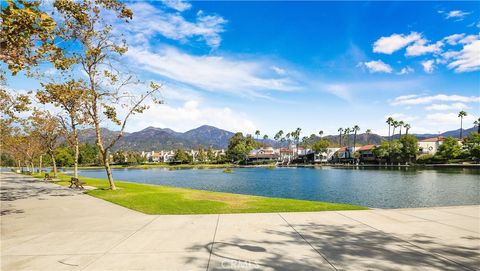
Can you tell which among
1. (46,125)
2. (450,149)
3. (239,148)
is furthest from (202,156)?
(46,125)

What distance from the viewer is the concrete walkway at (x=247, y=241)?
7.04 m

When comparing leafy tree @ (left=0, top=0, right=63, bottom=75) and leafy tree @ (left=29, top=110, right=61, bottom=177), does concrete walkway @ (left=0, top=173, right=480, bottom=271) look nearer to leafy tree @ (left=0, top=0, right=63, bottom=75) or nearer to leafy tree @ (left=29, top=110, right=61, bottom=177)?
leafy tree @ (left=0, top=0, right=63, bottom=75)

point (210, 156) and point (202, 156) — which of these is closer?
point (202, 156)

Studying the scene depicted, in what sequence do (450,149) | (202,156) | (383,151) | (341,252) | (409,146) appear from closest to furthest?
(341,252) < (450,149) < (409,146) < (383,151) < (202,156)

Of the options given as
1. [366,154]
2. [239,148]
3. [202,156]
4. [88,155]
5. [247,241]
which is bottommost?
[88,155]

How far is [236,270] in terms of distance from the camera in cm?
659

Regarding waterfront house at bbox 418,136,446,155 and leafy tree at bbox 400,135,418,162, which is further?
waterfront house at bbox 418,136,446,155

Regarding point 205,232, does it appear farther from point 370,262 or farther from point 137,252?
point 370,262

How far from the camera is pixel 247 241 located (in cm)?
874

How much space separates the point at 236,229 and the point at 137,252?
133 inches

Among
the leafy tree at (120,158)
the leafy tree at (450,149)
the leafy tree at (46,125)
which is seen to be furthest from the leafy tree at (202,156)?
the leafy tree at (46,125)

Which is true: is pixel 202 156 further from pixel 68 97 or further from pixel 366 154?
pixel 68 97

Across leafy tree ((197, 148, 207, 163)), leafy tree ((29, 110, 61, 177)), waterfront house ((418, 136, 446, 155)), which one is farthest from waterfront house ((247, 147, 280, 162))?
leafy tree ((29, 110, 61, 177))

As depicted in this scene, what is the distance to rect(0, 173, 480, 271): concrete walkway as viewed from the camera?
23.1ft
